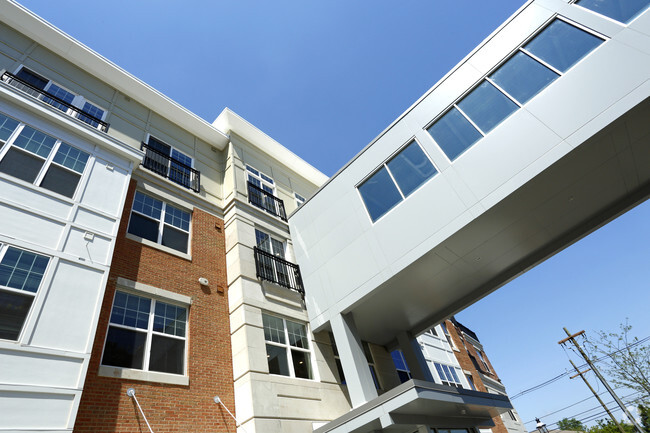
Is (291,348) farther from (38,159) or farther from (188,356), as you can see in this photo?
(38,159)

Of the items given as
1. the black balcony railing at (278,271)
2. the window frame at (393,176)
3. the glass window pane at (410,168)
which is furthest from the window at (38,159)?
the glass window pane at (410,168)

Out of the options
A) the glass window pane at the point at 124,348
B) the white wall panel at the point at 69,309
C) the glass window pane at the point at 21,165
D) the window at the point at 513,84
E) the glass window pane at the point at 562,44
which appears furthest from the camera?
the window at the point at 513,84

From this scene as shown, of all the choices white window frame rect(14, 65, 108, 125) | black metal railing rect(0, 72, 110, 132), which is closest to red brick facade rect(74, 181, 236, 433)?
black metal railing rect(0, 72, 110, 132)

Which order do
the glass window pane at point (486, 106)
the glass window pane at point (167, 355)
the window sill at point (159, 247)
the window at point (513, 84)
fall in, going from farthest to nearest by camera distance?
the window sill at point (159, 247), the glass window pane at point (486, 106), the window at point (513, 84), the glass window pane at point (167, 355)

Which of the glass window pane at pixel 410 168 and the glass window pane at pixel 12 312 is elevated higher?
the glass window pane at pixel 410 168

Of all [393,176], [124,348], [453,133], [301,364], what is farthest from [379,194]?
[124,348]

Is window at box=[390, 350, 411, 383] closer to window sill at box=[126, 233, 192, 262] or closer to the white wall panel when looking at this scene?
window sill at box=[126, 233, 192, 262]

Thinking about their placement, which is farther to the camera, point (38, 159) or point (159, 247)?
point (159, 247)

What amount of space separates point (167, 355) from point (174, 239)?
3.60 m

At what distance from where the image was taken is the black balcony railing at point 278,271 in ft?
36.9

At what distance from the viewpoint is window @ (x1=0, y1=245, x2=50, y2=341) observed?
5828 mm

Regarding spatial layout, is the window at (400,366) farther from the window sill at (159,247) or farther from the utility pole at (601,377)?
the utility pole at (601,377)

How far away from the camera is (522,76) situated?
865cm

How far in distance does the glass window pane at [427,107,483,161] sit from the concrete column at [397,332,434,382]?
23.3 ft
